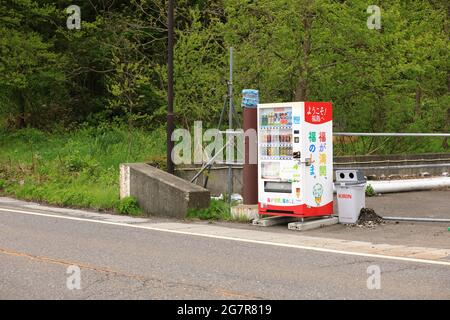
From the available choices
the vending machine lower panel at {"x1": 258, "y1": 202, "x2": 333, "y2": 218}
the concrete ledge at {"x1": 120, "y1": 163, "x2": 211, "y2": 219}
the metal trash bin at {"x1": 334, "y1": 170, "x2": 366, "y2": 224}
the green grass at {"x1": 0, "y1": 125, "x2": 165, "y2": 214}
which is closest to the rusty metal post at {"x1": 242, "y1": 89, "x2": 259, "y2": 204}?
the vending machine lower panel at {"x1": 258, "y1": 202, "x2": 333, "y2": 218}

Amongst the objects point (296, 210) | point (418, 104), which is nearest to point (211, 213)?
point (296, 210)

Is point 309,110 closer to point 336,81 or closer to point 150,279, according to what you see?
point 150,279

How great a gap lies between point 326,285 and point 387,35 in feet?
51.1

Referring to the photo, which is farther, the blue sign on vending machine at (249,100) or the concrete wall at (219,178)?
the concrete wall at (219,178)

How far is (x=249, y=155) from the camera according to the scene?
14.6 m

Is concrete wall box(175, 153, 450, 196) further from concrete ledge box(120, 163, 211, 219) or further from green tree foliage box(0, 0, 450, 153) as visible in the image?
concrete ledge box(120, 163, 211, 219)

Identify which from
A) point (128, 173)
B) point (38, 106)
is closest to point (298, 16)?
point (128, 173)

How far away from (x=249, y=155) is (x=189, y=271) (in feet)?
19.5

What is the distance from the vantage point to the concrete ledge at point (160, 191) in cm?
1498

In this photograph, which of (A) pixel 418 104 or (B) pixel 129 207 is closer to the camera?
(B) pixel 129 207

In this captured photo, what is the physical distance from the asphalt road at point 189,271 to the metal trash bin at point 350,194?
3029 millimetres

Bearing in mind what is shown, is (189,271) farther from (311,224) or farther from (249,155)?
(249,155)

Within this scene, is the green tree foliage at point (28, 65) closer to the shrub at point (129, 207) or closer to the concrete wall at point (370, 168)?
the concrete wall at point (370, 168)

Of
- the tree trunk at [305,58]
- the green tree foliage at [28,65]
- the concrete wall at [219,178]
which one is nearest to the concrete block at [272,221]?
the concrete wall at [219,178]
